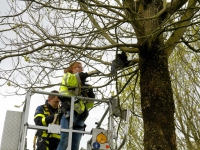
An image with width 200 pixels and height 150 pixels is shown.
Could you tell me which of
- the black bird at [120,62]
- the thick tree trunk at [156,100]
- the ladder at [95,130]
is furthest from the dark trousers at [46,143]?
the thick tree trunk at [156,100]

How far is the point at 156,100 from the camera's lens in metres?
3.69

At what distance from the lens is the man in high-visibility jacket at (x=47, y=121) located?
14.9 feet

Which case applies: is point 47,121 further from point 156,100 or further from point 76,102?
point 156,100

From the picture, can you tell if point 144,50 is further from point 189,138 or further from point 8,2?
point 189,138

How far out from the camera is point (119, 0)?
5.18 metres

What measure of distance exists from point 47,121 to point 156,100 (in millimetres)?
1665

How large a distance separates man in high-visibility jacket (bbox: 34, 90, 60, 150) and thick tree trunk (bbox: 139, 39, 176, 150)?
1.42 m

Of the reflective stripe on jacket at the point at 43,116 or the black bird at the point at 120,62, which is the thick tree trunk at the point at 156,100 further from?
the reflective stripe on jacket at the point at 43,116

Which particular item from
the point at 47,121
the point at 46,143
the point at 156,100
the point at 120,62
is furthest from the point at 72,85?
the point at 156,100

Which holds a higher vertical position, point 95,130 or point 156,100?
point 156,100

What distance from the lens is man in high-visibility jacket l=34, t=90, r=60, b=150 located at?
455 centimetres

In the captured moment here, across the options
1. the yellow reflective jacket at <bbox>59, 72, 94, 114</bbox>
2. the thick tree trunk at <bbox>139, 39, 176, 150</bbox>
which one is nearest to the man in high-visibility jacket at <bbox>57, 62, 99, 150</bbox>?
the yellow reflective jacket at <bbox>59, 72, 94, 114</bbox>

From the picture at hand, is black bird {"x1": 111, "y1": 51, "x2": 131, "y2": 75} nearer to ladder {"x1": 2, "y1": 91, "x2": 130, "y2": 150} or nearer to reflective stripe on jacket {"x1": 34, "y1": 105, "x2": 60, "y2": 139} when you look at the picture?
ladder {"x1": 2, "y1": 91, "x2": 130, "y2": 150}

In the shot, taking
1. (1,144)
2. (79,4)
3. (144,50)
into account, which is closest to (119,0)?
(79,4)
